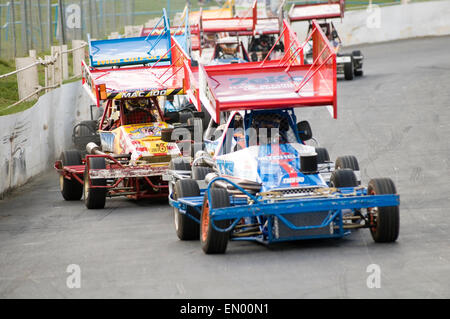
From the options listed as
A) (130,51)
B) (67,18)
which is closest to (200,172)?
(130,51)

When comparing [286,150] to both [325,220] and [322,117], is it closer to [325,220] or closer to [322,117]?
[325,220]

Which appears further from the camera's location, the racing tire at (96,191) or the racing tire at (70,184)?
the racing tire at (70,184)

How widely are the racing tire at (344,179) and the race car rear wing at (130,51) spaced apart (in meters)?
7.80

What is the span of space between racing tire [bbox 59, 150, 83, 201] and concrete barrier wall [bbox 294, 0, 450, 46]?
29.6 metres

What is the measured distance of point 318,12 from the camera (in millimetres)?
32438

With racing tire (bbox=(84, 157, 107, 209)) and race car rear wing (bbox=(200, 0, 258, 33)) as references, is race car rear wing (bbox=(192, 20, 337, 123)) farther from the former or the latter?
race car rear wing (bbox=(200, 0, 258, 33))

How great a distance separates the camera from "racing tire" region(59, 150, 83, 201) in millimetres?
15445

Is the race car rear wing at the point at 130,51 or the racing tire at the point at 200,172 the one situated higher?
the race car rear wing at the point at 130,51

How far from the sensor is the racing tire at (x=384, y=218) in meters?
9.77

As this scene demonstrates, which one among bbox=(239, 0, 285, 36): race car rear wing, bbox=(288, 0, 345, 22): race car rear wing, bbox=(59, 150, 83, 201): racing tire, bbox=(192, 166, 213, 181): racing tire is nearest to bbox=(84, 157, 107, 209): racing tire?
bbox=(59, 150, 83, 201): racing tire

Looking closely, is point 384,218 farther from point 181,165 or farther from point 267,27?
point 267,27

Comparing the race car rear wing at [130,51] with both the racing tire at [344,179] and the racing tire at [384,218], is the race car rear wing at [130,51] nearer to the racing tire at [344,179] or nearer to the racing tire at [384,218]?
the racing tire at [344,179]

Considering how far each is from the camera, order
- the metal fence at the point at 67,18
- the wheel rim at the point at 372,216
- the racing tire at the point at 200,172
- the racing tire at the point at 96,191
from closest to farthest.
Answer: the wheel rim at the point at 372,216
the racing tire at the point at 200,172
the racing tire at the point at 96,191
the metal fence at the point at 67,18

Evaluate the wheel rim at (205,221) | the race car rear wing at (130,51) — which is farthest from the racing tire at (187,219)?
the race car rear wing at (130,51)
